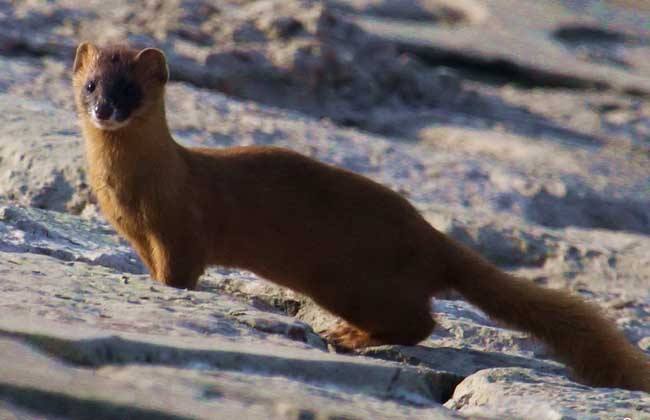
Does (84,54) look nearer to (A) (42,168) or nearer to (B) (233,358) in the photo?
(A) (42,168)

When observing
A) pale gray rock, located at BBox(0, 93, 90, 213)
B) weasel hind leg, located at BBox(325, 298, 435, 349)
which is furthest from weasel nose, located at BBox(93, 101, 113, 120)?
pale gray rock, located at BBox(0, 93, 90, 213)

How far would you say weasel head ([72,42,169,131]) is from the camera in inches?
188

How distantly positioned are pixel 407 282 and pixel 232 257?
62 cm

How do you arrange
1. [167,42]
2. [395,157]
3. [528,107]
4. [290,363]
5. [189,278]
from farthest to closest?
[528,107]
[167,42]
[395,157]
[189,278]
[290,363]

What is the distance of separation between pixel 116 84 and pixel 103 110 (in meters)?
0.16

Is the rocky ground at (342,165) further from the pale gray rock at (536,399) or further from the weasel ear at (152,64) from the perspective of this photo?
the weasel ear at (152,64)

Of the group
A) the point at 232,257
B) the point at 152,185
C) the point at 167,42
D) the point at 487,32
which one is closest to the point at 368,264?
the point at 232,257

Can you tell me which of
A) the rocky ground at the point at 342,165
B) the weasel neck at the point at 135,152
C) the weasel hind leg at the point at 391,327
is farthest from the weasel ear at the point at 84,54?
the weasel hind leg at the point at 391,327

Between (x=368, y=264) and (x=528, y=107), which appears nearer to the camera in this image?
(x=368, y=264)

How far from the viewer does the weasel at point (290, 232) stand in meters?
4.73

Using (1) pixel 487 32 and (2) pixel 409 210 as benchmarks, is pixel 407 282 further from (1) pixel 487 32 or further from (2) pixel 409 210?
(1) pixel 487 32

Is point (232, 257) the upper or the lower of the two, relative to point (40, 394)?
upper

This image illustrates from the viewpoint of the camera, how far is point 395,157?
791 cm

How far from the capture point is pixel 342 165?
754 cm
